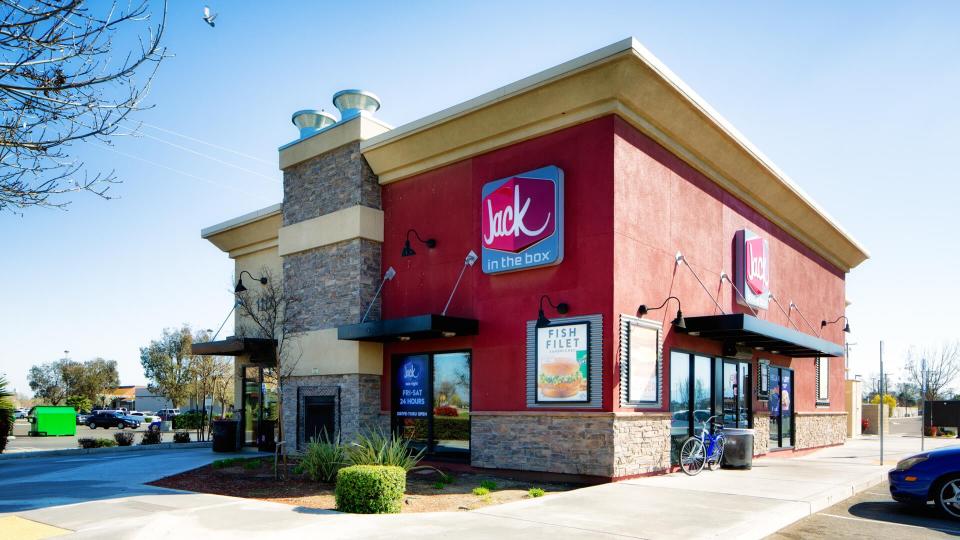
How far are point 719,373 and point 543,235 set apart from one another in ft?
21.8

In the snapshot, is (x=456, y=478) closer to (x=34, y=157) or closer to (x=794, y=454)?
(x=34, y=157)

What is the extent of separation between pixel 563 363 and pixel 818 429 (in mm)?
14539

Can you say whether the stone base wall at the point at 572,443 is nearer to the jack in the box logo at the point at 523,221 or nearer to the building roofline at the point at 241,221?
the jack in the box logo at the point at 523,221

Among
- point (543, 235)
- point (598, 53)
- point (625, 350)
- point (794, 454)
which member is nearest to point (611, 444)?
point (625, 350)

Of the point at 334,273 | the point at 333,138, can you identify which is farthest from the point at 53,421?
the point at 333,138

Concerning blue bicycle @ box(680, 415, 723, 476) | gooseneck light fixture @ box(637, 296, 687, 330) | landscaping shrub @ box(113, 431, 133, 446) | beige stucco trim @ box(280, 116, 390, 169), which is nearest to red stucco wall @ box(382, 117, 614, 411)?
gooseneck light fixture @ box(637, 296, 687, 330)

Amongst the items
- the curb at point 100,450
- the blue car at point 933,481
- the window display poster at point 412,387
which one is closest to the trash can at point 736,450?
the blue car at point 933,481

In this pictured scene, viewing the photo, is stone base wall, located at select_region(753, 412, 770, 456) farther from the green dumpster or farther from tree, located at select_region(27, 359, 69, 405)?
tree, located at select_region(27, 359, 69, 405)

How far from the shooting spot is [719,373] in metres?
18.0

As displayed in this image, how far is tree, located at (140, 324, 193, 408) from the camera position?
57.8 m

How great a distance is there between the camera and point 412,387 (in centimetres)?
1742

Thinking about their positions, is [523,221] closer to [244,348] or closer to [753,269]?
[753,269]

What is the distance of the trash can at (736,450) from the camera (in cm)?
1602

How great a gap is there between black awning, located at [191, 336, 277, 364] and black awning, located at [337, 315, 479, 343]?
4061 millimetres
